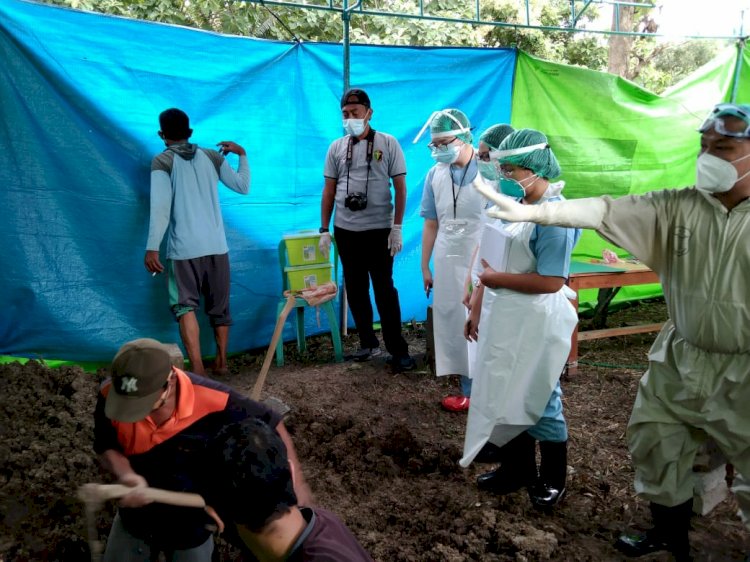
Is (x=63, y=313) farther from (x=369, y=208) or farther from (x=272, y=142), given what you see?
(x=369, y=208)

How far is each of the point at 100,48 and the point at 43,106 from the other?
0.48 metres

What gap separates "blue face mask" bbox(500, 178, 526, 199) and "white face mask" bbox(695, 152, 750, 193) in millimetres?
665

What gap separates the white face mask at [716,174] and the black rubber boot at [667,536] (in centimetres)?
107

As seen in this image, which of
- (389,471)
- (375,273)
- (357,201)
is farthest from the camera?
(375,273)

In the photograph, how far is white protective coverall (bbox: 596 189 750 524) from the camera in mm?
1777

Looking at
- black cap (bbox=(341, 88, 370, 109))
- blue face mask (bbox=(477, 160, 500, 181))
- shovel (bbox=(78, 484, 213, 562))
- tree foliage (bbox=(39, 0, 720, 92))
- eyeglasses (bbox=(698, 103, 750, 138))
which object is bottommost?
shovel (bbox=(78, 484, 213, 562))

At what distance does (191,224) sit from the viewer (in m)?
3.69

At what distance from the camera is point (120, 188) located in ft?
12.3

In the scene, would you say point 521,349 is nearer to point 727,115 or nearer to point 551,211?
point 551,211

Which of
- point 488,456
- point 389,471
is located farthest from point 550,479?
point 389,471

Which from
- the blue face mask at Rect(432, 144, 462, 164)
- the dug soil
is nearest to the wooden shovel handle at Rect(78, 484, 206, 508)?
the dug soil

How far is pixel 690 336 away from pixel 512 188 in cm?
87

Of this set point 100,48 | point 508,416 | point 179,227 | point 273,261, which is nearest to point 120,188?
point 179,227

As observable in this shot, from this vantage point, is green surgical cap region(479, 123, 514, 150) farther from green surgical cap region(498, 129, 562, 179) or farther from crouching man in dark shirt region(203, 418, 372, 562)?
crouching man in dark shirt region(203, 418, 372, 562)
